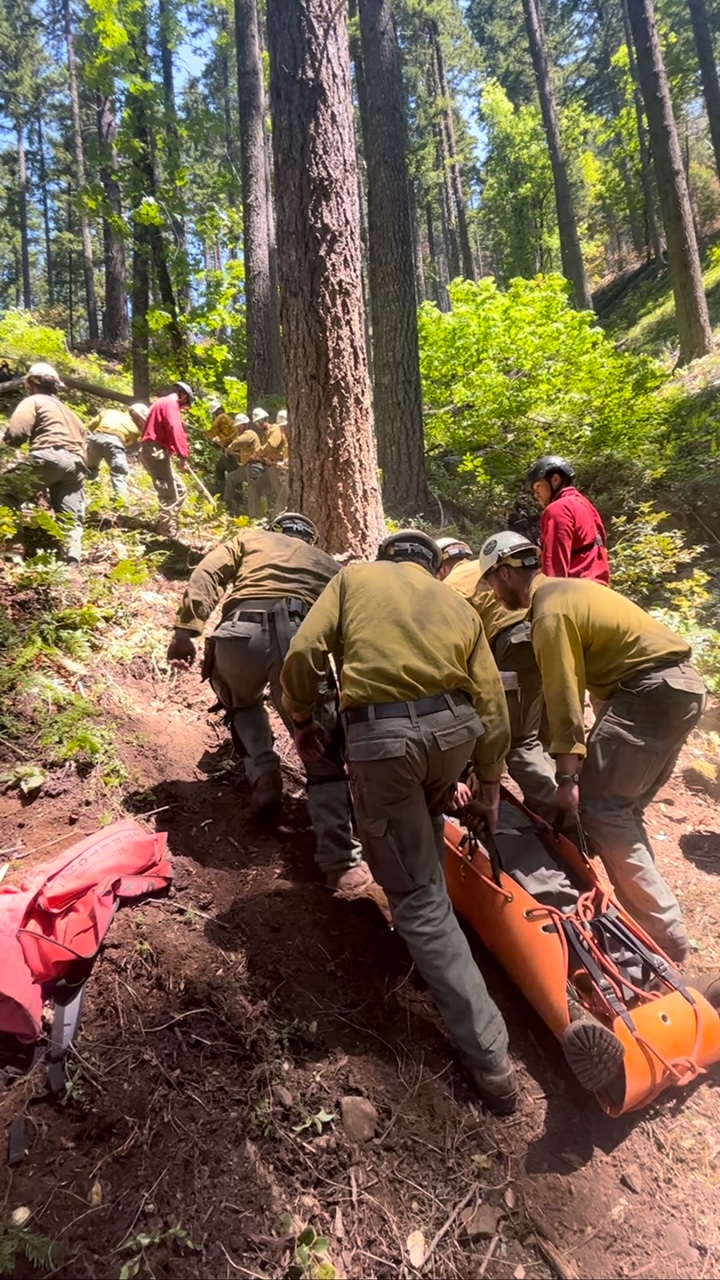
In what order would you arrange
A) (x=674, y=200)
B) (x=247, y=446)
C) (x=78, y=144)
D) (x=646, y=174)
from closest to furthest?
(x=247, y=446), (x=674, y=200), (x=646, y=174), (x=78, y=144)

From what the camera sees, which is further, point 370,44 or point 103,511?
point 370,44

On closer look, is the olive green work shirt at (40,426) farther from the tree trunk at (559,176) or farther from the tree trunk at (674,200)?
the tree trunk at (559,176)

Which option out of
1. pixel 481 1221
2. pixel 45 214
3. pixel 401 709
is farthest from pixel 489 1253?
pixel 45 214

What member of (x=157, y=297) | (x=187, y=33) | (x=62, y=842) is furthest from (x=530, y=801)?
(x=187, y=33)

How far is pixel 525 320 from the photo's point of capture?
30.1 feet

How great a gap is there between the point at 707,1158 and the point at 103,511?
698cm

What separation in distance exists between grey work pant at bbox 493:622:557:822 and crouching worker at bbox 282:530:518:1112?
4.29ft

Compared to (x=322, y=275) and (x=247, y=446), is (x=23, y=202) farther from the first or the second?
(x=322, y=275)

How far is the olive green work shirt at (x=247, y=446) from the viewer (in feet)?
31.2

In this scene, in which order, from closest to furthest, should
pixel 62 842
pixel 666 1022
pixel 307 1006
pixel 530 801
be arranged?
1. pixel 666 1022
2. pixel 307 1006
3. pixel 62 842
4. pixel 530 801

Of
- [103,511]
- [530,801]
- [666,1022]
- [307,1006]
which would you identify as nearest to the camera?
[666,1022]

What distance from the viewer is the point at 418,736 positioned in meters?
2.76

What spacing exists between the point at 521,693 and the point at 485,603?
0.65 metres

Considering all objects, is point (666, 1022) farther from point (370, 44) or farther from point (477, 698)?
point (370, 44)
